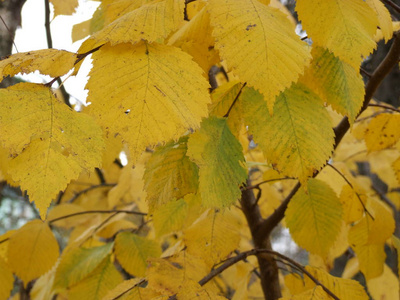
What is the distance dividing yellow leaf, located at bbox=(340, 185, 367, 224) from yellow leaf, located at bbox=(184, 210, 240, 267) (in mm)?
204

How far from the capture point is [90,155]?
311mm

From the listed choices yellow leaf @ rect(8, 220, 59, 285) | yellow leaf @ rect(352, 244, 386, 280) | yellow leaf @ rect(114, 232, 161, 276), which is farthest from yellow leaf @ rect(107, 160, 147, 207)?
yellow leaf @ rect(352, 244, 386, 280)

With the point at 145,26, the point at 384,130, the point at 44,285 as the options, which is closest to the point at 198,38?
the point at 145,26

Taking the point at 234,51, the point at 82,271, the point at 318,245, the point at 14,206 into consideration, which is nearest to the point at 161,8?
the point at 234,51

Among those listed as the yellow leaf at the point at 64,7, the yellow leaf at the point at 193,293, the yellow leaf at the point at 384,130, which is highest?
the yellow leaf at the point at 64,7

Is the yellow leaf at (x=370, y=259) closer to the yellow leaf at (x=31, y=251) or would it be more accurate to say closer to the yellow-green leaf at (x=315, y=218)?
the yellow-green leaf at (x=315, y=218)

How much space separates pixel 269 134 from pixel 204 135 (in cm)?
6

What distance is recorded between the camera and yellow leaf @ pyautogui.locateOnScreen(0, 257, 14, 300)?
622 millimetres

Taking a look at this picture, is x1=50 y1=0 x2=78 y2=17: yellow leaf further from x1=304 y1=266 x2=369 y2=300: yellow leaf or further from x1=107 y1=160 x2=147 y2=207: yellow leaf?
x1=304 y1=266 x2=369 y2=300: yellow leaf

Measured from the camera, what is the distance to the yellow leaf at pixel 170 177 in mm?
375

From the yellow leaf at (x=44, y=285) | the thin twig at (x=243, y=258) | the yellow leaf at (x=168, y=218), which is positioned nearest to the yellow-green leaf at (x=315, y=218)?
the thin twig at (x=243, y=258)

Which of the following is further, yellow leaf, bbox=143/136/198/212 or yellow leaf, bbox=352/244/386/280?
yellow leaf, bbox=352/244/386/280

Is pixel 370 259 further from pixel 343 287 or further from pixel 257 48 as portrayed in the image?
pixel 257 48

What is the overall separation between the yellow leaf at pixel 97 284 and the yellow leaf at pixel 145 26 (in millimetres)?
532
